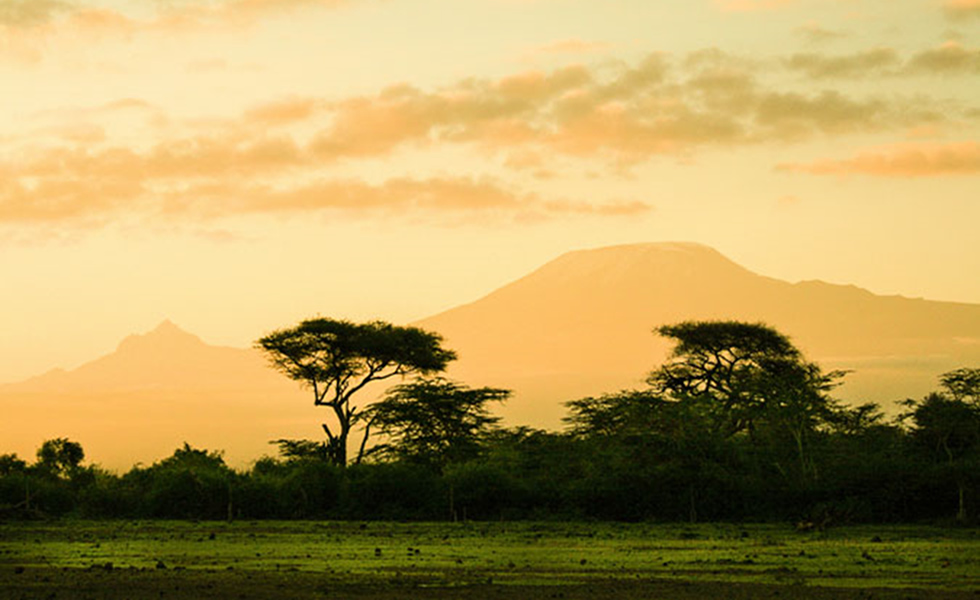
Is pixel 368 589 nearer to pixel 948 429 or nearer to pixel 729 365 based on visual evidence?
pixel 948 429

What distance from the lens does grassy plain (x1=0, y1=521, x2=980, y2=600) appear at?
20250 millimetres

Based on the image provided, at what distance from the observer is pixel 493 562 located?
2619 centimetres

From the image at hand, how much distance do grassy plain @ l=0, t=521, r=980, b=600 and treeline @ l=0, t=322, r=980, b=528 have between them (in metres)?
3.77

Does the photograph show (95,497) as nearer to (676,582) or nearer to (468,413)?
(468,413)

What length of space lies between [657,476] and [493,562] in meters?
20.2

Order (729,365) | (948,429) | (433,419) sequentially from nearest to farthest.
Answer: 1. (948,429)
2. (433,419)
3. (729,365)

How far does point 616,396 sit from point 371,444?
13538mm

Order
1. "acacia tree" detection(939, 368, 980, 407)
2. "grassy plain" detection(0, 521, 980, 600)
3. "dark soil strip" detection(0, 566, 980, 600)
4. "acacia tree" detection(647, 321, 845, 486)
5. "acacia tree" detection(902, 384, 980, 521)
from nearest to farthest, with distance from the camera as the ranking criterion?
"dark soil strip" detection(0, 566, 980, 600) → "grassy plain" detection(0, 521, 980, 600) → "acacia tree" detection(902, 384, 980, 521) → "acacia tree" detection(939, 368, 980, 407) → "acacia tree" detection(647, 321, 845, 486)

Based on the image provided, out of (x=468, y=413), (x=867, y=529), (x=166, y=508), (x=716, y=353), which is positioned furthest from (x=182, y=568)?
(x=716, y=353)

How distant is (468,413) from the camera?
6712 cm

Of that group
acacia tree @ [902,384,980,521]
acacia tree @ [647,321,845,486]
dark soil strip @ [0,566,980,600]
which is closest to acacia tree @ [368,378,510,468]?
acacia tree @ [647,321,845,486]

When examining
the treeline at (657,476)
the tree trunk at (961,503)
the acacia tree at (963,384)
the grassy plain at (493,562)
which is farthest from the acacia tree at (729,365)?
the grassy plain at (493,562)

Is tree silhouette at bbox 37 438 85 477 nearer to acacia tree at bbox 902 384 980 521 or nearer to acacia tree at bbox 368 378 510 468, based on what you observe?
acacia tree at bbox 368 378 510 468

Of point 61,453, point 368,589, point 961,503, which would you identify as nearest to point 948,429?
point 961,503
